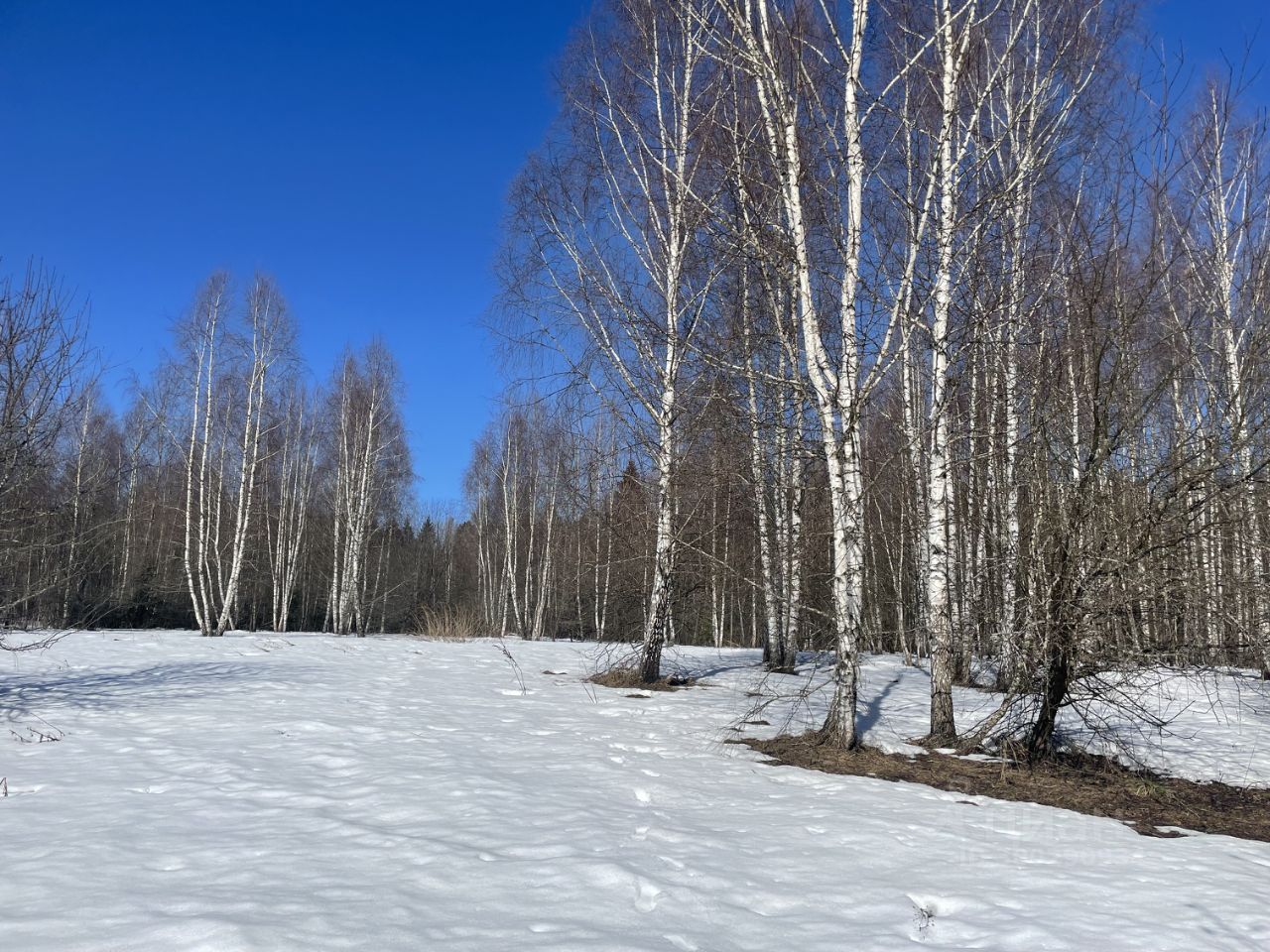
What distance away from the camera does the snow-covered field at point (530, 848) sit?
8.47ft

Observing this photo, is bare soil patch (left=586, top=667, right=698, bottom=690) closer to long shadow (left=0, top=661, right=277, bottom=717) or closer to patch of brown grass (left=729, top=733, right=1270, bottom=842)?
patch of brown grass (left=729, top=733, right=1270, bottom=842)

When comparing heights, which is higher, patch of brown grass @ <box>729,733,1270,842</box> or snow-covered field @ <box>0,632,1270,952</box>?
snow-covered field @ <box>0,632,1270,952</box>

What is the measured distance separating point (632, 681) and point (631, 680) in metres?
0.03

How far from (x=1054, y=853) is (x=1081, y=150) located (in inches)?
280

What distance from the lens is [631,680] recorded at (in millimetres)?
9633

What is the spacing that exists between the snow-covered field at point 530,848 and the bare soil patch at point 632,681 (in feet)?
8.87

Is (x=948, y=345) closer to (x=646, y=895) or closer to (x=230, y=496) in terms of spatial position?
(x=646, y=895)

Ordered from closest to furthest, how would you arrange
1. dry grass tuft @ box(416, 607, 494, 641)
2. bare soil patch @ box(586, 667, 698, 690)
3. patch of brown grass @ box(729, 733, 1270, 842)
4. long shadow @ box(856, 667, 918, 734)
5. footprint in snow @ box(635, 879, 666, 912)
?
footprint in snow @ box(635, 879, 666, 912) → patch of brown grass @ box(729, 733, 1270, 842) → long shadow @ box(856, 667, 918, 734) → bare soil patch @ box(586, 667, 698, 690) → dry grass tuft @ box(416, 607, 494, 641)

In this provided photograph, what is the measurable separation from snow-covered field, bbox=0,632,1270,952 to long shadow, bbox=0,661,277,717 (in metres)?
0.18

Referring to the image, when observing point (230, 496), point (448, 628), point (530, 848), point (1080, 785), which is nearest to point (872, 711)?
point (1080, 785)

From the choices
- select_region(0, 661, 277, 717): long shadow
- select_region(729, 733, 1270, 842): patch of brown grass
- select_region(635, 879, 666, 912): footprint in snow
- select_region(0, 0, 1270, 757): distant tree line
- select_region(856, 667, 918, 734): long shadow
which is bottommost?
select_region(729, 733, 1270, 842): patch of brown grass

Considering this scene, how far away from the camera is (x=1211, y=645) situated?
16.5ft

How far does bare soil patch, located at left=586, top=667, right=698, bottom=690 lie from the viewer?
9470 mm

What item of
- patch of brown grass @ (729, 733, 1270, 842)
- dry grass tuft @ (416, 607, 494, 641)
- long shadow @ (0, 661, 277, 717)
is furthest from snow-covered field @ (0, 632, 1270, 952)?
dry grass tuft @ (416, 607, 494, 641)
